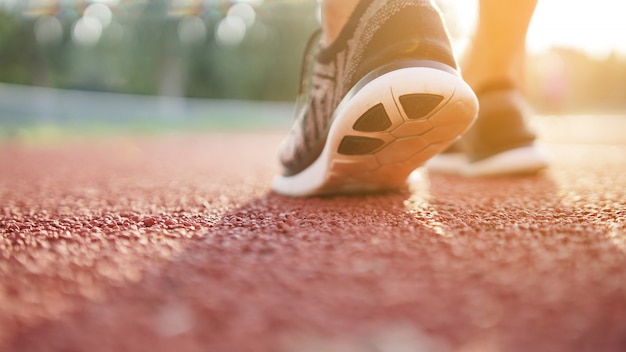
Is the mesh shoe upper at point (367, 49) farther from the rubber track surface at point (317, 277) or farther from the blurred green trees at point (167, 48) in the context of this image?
the blurred green trees at point (167, 48)

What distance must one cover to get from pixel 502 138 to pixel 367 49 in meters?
0.73

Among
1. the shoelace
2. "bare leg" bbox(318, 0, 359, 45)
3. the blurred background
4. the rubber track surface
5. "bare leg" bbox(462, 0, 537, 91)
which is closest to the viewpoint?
the rubber track surface

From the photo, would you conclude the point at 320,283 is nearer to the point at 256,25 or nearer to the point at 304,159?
the point at 304,159

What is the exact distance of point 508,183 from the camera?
1.50m

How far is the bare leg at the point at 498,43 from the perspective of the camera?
59.2 inches

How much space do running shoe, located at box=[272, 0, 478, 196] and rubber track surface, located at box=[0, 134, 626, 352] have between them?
99 mm

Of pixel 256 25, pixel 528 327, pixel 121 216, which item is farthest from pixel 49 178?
pixel 256 25

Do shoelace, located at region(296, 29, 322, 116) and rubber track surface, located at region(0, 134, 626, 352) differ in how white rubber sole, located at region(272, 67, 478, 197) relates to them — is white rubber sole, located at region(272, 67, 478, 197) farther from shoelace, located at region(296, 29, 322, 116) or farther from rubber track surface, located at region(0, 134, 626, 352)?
shoelace, located at region(296, 29, 322, 116)

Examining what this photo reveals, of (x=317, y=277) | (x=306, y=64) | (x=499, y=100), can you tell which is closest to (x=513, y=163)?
(x=499, y=100)

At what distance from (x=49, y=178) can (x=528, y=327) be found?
1.89 meters

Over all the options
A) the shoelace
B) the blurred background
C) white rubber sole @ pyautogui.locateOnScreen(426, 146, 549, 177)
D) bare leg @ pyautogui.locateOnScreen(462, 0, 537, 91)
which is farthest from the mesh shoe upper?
the blurred background

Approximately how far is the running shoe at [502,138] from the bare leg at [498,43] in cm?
5

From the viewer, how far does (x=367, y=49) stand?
3.42ft

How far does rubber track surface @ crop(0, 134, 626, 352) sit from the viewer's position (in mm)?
477
